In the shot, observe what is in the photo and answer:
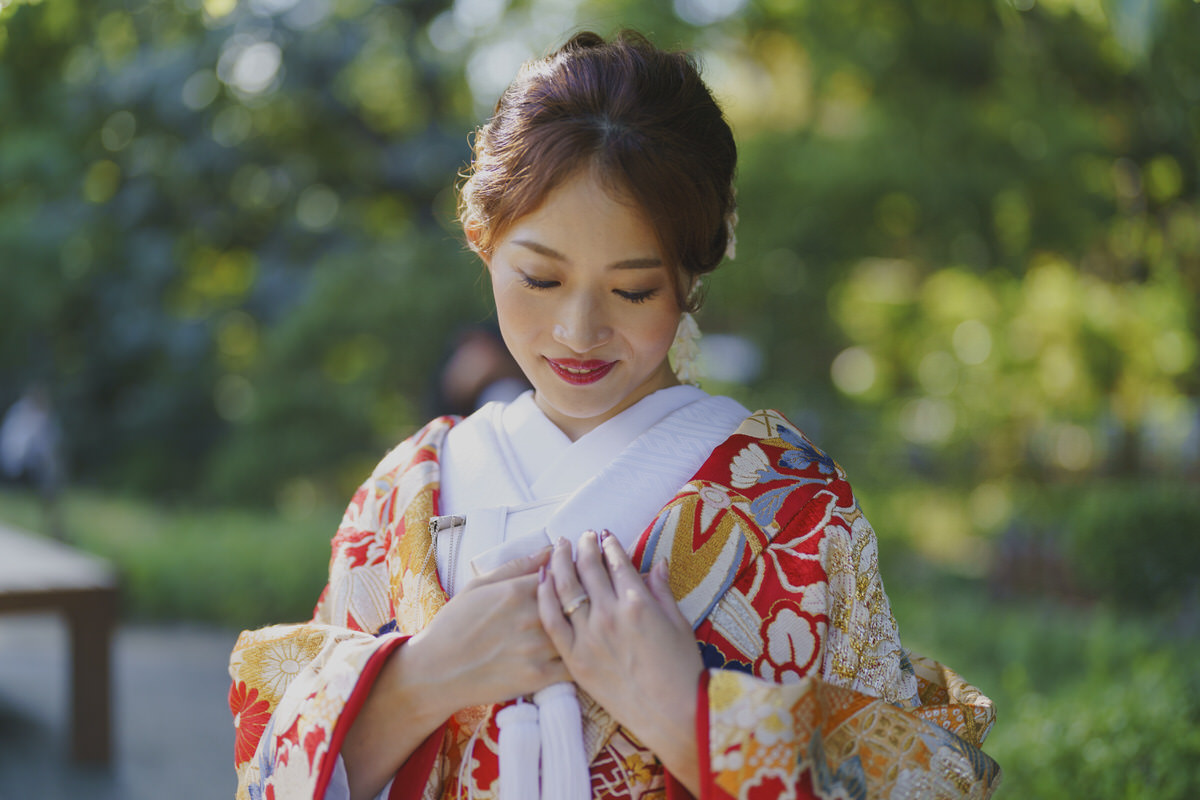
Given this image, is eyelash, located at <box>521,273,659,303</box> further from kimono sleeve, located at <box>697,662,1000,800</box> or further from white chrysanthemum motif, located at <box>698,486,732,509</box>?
kimono sleeve, located at <box>697,662,1000,800</box>

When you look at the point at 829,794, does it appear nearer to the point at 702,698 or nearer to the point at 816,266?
the point at 702,698

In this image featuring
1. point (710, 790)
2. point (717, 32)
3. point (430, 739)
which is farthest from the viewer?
point (717, 32)

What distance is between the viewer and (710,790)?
102 cm

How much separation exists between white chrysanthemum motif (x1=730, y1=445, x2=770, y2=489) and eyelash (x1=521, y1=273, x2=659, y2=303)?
224 millimetres

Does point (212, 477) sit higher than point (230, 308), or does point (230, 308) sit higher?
point (230, 308)

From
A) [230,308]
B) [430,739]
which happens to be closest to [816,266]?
[230,308]

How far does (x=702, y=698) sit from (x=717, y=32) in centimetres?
645

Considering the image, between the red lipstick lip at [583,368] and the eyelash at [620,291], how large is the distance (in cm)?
9

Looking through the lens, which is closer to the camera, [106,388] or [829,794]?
[829,794]

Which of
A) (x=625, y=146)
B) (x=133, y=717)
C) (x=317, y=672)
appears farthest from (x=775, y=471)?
(x=133, y=717)

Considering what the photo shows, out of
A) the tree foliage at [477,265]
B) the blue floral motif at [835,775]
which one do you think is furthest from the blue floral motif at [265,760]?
the tree foliage at [477,265]

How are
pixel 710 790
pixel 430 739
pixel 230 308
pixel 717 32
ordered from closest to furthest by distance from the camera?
pixel 710 790 → pixel 430 739 → pixel 717 32 → pixel 230 308

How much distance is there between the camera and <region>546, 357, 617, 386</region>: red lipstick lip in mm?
1207

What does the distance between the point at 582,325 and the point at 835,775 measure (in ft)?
1.79
